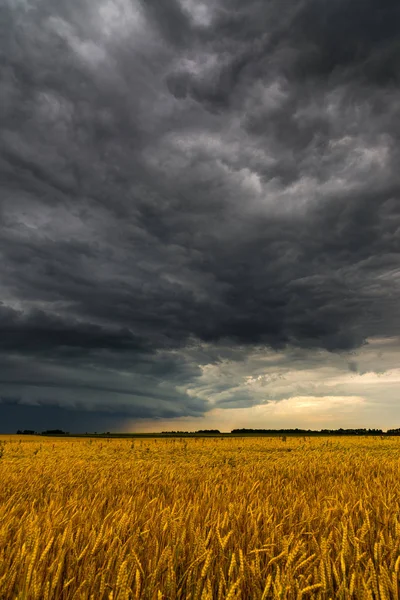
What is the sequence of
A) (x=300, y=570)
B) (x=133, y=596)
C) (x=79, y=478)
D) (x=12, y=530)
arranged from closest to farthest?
(x=133, y=596) → (x=300, y=570) → (x=12, y=530) → (x=79, y=478)

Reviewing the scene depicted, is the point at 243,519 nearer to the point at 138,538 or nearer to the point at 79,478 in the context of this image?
the point at 138,538

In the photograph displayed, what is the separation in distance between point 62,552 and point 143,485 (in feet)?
15.7

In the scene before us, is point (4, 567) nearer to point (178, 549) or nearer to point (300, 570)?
point (178, 549)

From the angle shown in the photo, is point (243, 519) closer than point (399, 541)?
No

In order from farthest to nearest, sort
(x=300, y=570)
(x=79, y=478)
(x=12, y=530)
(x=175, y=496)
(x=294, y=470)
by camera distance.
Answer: (x=294, y=470), (x=79, y=478), (x=175, y=496), (x=12, y=530), (x=300, y=570)

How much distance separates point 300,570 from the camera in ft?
8.43

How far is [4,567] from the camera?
258 cm

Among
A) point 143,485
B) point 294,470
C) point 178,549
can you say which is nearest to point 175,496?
point 143,485

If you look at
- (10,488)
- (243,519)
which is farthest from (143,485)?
(243,519)

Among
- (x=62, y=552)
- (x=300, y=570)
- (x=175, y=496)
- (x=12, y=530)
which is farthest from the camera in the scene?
(x=175, y=496)

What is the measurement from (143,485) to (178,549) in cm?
447

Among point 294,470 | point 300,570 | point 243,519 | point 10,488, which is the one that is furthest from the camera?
point 294,470

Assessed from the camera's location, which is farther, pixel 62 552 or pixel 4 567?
pixel 4 567

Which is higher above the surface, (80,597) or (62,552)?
(62,552)
